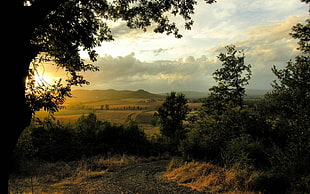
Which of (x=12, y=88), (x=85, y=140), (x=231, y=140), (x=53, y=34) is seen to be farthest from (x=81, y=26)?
(x=85, y=140)

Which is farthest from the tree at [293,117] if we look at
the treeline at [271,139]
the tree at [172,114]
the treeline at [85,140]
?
the tree at [172,114]

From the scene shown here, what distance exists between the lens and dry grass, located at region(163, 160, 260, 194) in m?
8.44

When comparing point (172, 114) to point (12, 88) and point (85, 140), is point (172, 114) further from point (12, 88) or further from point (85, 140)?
point (12, 88)

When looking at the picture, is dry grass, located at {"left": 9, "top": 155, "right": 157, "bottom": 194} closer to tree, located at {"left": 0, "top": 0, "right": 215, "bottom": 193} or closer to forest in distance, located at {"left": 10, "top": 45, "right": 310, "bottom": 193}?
forest in distance, located at {"left": 10, "top": 45, "right": 310, "bottom": 193}

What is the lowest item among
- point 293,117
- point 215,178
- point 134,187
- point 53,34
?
point 134,187

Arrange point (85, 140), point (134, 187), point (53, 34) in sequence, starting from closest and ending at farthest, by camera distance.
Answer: point (53, 34) < point (134, 187) < point (85, 140)

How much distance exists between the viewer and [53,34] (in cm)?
689

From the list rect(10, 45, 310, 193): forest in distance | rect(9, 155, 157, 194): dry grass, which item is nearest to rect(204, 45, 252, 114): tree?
rect(10, 45, 310, 193): forest in distance

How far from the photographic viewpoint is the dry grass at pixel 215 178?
8.44m

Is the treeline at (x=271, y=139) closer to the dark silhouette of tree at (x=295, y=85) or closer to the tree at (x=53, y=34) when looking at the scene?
the dark silhouette of tree at (x=295, y=85)

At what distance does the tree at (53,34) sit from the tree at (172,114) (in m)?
32.1

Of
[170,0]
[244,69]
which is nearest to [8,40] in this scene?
[170,0]

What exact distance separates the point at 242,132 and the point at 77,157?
1594 cm

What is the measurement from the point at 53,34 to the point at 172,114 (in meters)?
34.6
